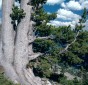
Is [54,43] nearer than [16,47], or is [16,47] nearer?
[16,47]

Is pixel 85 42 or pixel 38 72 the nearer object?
pixel 38 72

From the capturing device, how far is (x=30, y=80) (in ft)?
64.1

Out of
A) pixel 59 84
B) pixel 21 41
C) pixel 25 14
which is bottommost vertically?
pixel 59 84

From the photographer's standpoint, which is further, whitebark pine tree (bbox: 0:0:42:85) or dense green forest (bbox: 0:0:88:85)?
dense green forest (bbox: 0:0:88:85)

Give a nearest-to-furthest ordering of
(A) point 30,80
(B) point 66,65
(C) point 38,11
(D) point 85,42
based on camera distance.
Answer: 1. (A) point 30,80
2. (C) point 38,11
3. (D) point 85,42
4. (B) point 66,65

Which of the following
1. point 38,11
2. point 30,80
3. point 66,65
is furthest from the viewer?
point 66,65

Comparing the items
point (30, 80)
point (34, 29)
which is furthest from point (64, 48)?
point (30, 80)

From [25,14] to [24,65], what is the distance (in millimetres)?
3120

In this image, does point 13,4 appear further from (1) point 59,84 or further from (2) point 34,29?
(1) point 59,84

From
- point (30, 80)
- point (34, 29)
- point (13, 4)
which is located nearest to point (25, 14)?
point (13, 4)

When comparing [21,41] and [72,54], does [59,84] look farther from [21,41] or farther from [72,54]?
[21,41]

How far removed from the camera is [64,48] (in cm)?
2252

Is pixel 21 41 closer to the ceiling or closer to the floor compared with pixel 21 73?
closer to the ceiling

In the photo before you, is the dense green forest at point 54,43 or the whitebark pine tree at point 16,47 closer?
the whitebark pine tree at point 16,47
